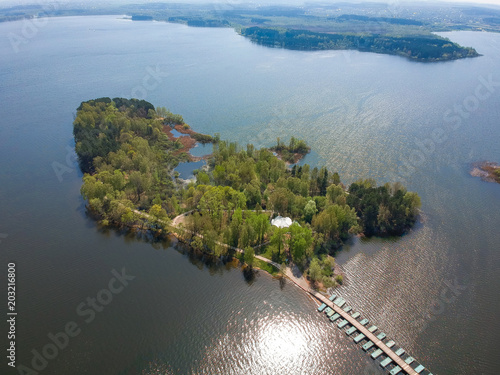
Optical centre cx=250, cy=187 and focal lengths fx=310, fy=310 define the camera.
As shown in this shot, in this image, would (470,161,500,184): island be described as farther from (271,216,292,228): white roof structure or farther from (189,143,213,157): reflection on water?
(189,143,213,157): reflection on water

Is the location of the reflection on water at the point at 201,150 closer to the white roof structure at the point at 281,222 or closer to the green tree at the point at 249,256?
the white roof structure at the point at 281,222

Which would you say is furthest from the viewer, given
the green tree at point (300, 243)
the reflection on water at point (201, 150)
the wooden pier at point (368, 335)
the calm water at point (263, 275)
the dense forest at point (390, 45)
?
the dense forest at point (390, 45)

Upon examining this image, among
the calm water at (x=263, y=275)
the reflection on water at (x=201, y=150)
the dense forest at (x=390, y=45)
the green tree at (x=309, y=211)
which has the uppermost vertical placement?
the dense forest at (x=390, y=45)

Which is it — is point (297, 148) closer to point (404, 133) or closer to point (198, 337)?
point (404, 133)

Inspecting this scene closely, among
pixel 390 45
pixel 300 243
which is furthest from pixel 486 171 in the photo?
pixel 390 45

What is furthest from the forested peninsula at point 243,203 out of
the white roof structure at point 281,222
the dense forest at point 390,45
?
the dense forest at point 390,45

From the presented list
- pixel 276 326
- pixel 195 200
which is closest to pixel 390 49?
Answer: pixel 195 200
